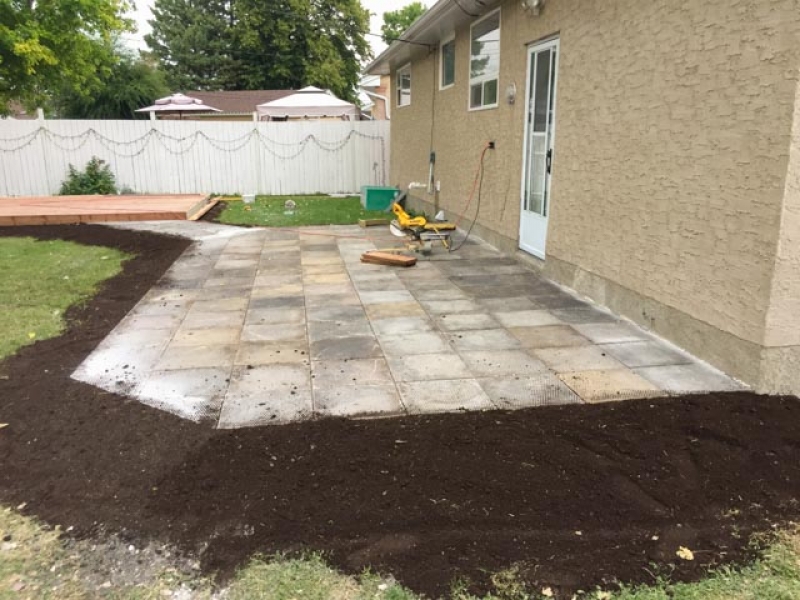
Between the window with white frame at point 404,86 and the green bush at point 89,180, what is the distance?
7.64 meters

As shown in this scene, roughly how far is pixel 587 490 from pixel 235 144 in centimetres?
1547

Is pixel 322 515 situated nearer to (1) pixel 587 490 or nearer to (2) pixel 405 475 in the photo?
(2) pixel 405 475

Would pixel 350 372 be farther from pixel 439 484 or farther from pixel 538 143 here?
pixel 538 143

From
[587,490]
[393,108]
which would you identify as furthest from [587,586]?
[393,108]

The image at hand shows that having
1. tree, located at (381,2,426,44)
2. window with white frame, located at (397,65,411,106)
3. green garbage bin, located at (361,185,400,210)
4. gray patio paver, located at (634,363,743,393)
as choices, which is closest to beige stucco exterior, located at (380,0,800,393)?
gray patio paver, located at (634,363,743,393)

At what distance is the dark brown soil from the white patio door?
12.1 feet

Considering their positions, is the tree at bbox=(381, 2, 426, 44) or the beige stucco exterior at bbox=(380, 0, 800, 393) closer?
the beige stucco exterior at bbox=(380, 0, 800, 393)

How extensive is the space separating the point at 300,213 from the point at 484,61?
548 cm

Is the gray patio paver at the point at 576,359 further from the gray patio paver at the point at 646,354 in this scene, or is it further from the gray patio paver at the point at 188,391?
the gray patio paver at the point at 188,391

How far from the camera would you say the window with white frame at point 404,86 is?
1368cm

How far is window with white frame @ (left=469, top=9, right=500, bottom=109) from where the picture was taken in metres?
8.30

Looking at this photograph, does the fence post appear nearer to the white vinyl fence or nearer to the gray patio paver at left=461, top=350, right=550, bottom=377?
the white vinyl fence

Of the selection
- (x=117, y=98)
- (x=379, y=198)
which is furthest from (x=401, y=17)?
(x=379, y=198)

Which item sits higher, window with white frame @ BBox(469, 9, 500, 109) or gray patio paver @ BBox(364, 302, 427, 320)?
window with white frame @ BBox(469, 9, 500, 109)
